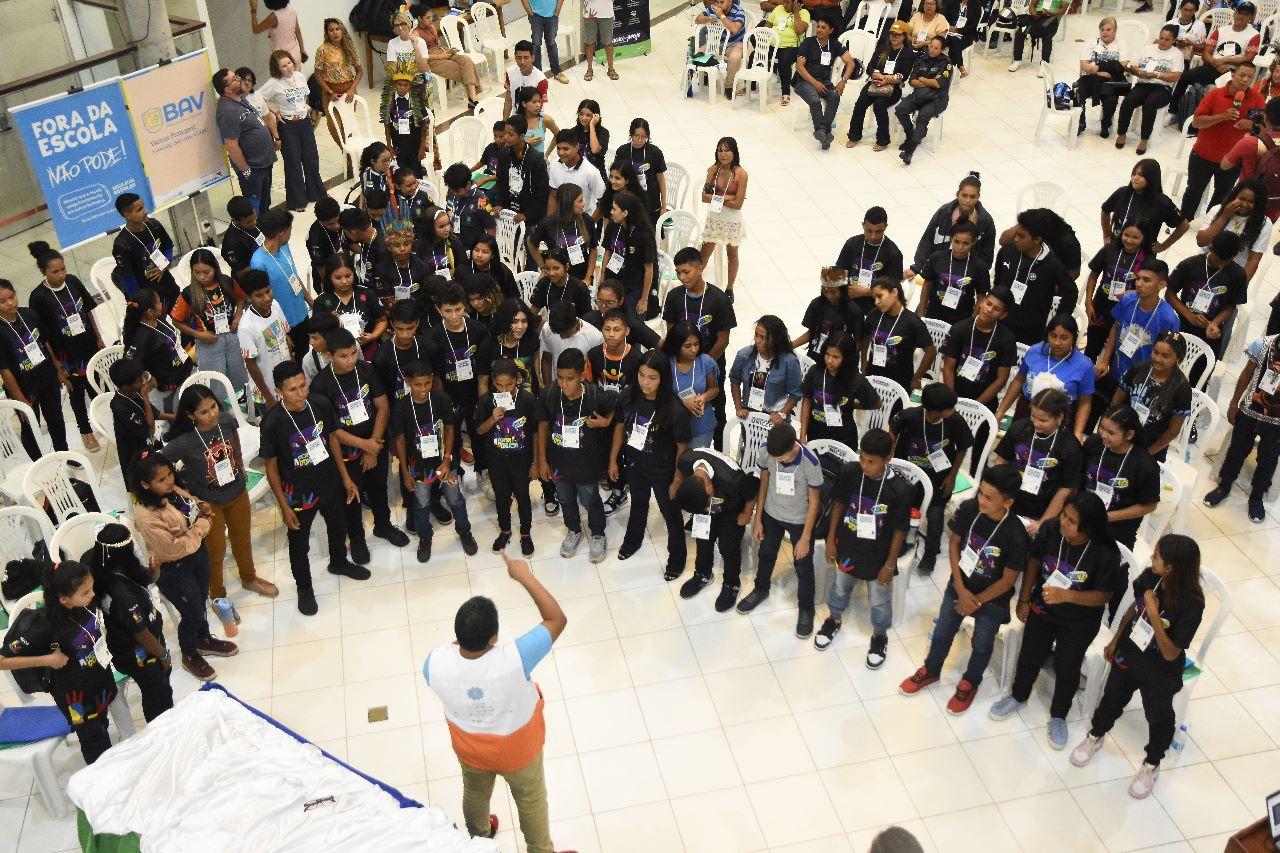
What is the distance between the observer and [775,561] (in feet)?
20.7

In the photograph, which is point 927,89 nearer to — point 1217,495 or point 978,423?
point 1217,495

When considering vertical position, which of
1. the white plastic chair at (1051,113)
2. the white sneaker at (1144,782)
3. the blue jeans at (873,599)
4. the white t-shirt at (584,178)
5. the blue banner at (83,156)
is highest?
the blue banner at (83,156)

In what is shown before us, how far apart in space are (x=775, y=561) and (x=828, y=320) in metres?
1.53

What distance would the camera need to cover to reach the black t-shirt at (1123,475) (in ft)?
18.4

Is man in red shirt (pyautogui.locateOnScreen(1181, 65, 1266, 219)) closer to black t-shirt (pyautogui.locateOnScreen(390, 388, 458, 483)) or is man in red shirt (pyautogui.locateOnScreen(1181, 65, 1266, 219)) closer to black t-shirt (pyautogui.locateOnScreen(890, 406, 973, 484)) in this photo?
black t-shirt (pyautogui.locateOnScreen(890, 406, 973, 484))

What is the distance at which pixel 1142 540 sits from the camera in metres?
5.98

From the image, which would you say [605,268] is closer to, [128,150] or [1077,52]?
[128,150]

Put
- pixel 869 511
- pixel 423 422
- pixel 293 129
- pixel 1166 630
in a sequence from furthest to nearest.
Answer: pixel 293 129 → pixel 423 422 → pixel 869 511 → pixel 1166 630

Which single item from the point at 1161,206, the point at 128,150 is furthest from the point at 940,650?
the point at 128,150

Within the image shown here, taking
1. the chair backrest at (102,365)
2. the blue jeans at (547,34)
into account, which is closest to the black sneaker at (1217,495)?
the chair backrest at (102,365)

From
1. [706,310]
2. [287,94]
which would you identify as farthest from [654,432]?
[287,94]

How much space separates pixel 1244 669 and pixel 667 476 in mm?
3175

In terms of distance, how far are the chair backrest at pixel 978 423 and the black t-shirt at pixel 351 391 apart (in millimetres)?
3307

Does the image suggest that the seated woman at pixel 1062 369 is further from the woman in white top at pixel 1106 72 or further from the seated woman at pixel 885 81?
the woman in white top at pixel 1106 72
